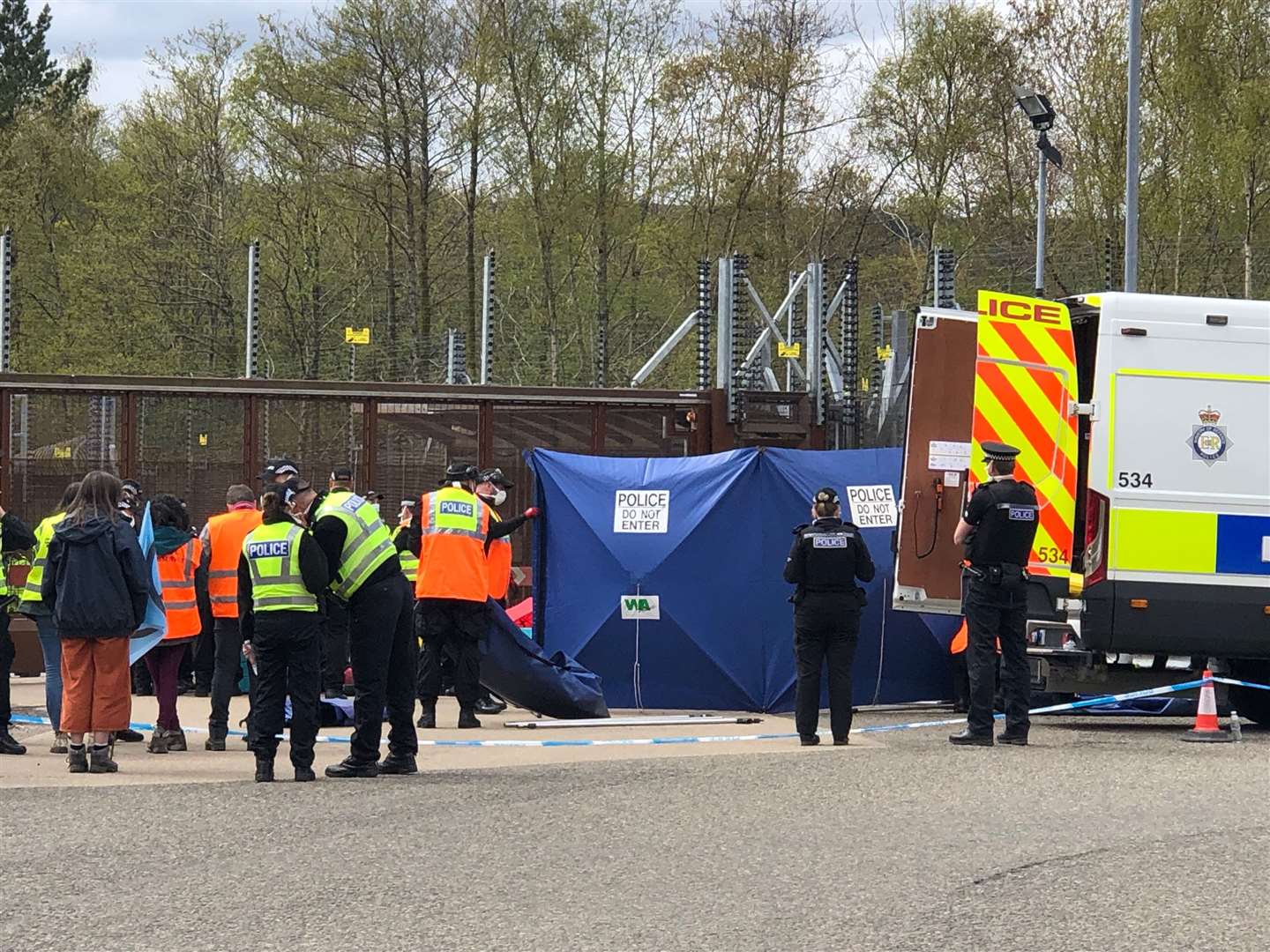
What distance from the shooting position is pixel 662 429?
1891 cm

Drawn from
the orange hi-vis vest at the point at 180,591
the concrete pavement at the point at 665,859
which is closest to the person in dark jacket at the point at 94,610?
the concrete pavement at the point at 665,859

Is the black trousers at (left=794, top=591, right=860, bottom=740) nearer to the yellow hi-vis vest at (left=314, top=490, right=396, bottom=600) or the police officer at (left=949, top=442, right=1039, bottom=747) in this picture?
the police officer at (left=949, top=442, right=1039, bottom=747)

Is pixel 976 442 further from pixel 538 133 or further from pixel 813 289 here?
pixel 538 133

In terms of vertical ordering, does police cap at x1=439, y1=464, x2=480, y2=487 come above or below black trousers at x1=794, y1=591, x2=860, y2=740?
above

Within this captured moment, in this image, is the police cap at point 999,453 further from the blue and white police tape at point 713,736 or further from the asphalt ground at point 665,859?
the asphalt ground at point 665,859

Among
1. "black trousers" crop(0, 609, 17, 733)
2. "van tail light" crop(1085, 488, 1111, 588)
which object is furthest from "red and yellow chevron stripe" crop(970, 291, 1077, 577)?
"black trousers" crop(0, 609, 17, 733)

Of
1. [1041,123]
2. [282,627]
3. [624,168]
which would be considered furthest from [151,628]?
[624,168]

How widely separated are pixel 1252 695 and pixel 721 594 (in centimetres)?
407

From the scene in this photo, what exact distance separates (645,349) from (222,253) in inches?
333

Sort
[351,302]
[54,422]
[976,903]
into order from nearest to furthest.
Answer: [976,903] → [54,422] → [351,302]

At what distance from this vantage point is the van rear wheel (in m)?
13.7

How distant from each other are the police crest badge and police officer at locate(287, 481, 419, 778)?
225 inches

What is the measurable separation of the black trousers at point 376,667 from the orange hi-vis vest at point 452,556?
2.66m

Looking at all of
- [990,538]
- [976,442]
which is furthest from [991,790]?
[976,442]
